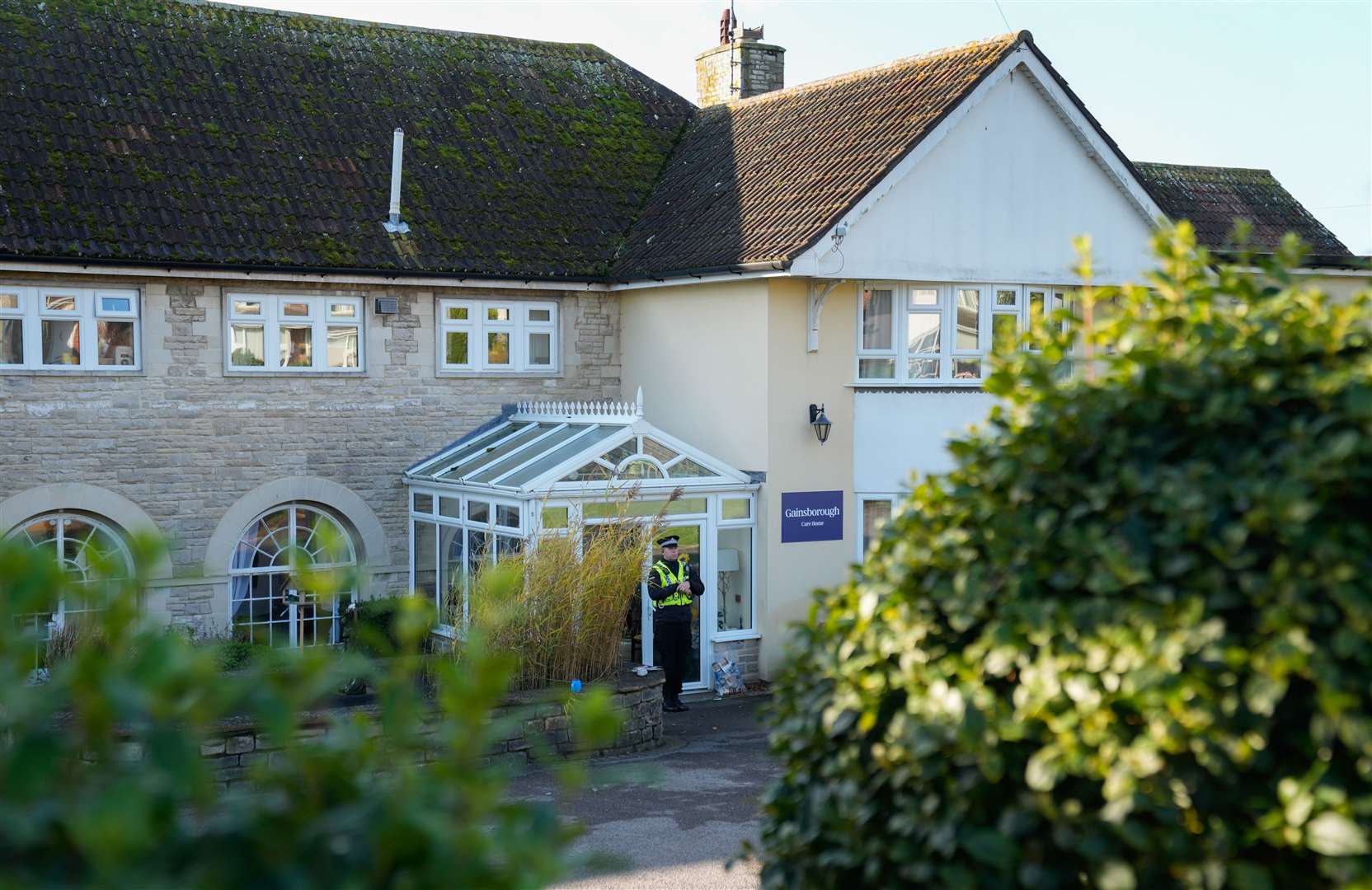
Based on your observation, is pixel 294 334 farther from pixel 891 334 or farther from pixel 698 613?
pixel 891 334

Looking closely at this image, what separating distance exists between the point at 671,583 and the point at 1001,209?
663 cm

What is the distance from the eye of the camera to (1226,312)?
3955mm

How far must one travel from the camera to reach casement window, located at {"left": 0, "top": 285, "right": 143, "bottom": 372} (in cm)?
1672

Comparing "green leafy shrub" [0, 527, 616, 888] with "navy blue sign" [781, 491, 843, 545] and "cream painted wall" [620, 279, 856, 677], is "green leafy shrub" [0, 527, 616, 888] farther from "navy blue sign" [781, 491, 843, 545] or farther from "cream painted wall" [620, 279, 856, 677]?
"navy blue sign" [781, 491, 843, 545]

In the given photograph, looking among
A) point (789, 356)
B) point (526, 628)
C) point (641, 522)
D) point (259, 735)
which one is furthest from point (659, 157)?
point (259, 735)

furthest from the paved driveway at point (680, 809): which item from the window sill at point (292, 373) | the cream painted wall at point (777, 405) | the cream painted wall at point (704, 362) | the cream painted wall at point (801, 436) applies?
the window sill at point (292, 373)

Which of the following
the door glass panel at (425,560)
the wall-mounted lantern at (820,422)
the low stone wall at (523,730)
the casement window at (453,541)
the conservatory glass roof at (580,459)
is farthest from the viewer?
the door glass panel at (425,560)

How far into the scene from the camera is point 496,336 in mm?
19828

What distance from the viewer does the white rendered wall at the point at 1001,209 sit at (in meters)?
17.9

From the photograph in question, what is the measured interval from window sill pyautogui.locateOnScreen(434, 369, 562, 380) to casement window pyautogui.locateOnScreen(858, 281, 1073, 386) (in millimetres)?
4411

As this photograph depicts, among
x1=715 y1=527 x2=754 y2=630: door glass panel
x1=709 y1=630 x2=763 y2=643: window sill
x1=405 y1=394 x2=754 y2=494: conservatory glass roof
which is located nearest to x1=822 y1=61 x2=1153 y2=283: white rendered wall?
x1=405 y1=394 x2=754 y2=494: conservatory glass roof

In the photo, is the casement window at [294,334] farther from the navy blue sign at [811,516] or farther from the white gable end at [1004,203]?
the white gable end at [1004,203]

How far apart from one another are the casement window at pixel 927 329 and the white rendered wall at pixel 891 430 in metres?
0.22

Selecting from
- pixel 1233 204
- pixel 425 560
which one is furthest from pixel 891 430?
pixel 1233 204
